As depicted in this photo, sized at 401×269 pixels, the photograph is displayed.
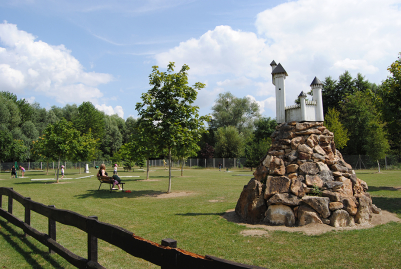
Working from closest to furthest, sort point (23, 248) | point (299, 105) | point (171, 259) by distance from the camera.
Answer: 1. point (171, 259)
2. point (23, 248)
3. point (299, 105)

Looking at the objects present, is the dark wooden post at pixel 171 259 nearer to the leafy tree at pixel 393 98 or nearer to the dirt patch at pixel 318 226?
the dirt patch at pixel 318 226

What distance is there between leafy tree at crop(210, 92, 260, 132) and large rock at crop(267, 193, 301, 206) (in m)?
60.7

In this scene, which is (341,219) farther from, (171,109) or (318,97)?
(171,109)

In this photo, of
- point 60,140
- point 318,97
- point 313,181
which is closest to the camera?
point 313,181

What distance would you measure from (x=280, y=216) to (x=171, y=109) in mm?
9464

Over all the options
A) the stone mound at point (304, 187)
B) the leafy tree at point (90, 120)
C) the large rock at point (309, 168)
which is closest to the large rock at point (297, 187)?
the stone mound at point (304, 187)

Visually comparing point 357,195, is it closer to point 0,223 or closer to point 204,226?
point 204,226

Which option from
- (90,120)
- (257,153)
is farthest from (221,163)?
(90,120)

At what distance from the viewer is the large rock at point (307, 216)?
25.0 ft

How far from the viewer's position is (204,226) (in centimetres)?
808

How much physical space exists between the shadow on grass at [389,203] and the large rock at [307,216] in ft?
13.7

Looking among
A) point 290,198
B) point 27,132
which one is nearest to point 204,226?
point 290,198

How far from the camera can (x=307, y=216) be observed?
7.68 m

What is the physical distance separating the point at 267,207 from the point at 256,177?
112 cm
